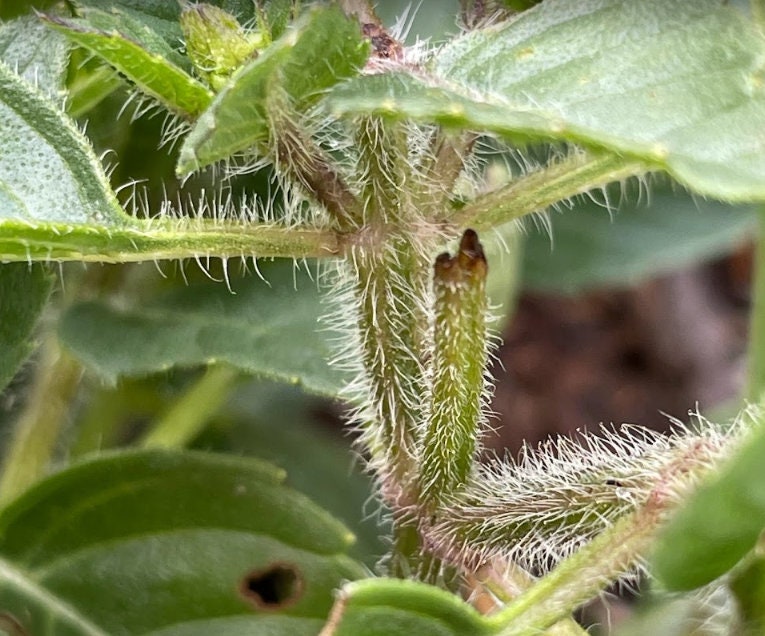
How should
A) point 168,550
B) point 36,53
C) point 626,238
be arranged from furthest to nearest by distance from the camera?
point 626,238, point 168,550, point 36,53

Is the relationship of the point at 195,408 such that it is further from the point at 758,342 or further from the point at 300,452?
the point at 758,342

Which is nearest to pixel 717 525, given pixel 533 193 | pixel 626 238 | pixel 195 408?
pixel 533 193

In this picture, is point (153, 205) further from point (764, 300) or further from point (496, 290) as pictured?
point (764, 300)

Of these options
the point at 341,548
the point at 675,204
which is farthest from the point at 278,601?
the point at 675,204

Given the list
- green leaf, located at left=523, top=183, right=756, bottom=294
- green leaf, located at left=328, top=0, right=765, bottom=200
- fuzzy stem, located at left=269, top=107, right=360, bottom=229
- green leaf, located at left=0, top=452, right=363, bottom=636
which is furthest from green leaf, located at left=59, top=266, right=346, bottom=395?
green leaf, located at left=523, top=183, right=756, bottom=294

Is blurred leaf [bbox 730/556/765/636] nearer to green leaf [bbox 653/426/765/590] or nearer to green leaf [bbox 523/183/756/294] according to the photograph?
green leaf [bbox 653/426/765/590]

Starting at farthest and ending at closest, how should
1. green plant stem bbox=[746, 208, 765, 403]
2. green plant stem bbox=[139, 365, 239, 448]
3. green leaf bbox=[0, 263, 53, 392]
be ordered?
green plant stem bbox=[139, 365, 239, 448]
green plant stem bbox=[746, 208, 765, 403]
green leaf bbox=[0, 263, 53, 392]
